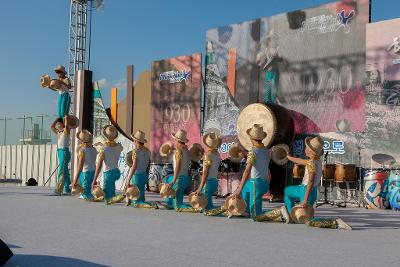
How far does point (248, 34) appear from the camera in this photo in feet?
47.3

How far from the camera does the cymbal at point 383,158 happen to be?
11508mm

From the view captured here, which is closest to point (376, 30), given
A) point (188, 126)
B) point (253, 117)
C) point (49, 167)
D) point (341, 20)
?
point (341, 20)

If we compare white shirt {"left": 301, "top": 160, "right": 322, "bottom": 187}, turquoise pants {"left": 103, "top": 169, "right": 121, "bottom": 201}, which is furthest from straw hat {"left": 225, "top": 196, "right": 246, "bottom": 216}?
turquoise pants {"left": 103, "top": 169, "right": 121, "bottom": 201}

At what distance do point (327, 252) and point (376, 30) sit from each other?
312 inches

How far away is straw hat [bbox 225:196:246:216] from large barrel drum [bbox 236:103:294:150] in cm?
413

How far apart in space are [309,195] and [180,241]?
271 cm

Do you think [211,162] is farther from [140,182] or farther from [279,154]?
[140,182]

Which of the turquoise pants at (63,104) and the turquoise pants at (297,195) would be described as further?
the turquoise pants at (63,104)

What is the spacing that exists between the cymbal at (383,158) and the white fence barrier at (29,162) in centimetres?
1303

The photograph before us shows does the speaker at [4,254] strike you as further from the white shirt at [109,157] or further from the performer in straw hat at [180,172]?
the white shirt at [109,157]

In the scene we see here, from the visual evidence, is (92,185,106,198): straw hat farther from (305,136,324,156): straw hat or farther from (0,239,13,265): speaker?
(0,239,13,265): speaker

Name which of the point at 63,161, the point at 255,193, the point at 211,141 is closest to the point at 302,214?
the point at 255,193

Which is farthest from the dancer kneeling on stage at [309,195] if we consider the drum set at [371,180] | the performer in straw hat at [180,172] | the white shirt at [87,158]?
the white shirt at [87,158]

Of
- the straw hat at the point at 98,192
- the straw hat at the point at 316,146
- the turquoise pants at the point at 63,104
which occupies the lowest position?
the straw hat at the point at 98,192
